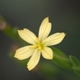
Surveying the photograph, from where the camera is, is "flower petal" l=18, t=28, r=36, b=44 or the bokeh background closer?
"flower petal" l=18, t=28, r=36, b=44

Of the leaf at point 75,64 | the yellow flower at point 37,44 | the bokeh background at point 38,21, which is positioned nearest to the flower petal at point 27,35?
the yellow flower at point 37,44

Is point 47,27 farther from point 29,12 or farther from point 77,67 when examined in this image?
point 29,12

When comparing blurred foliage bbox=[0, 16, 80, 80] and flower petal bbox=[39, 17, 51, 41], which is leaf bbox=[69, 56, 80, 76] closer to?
blurred foliage bbox=[0, 16, 80, 80]

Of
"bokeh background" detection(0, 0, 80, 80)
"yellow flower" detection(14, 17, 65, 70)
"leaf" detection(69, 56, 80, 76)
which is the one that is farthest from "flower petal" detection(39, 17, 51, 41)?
"bokeh background" detection(0, 0, 80, 80)

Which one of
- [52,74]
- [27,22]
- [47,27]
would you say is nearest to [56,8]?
[27,22]

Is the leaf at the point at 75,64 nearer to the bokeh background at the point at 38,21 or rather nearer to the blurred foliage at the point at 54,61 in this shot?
the blurred foliage at the point at 54,61

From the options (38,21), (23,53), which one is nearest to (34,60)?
(23,53)
